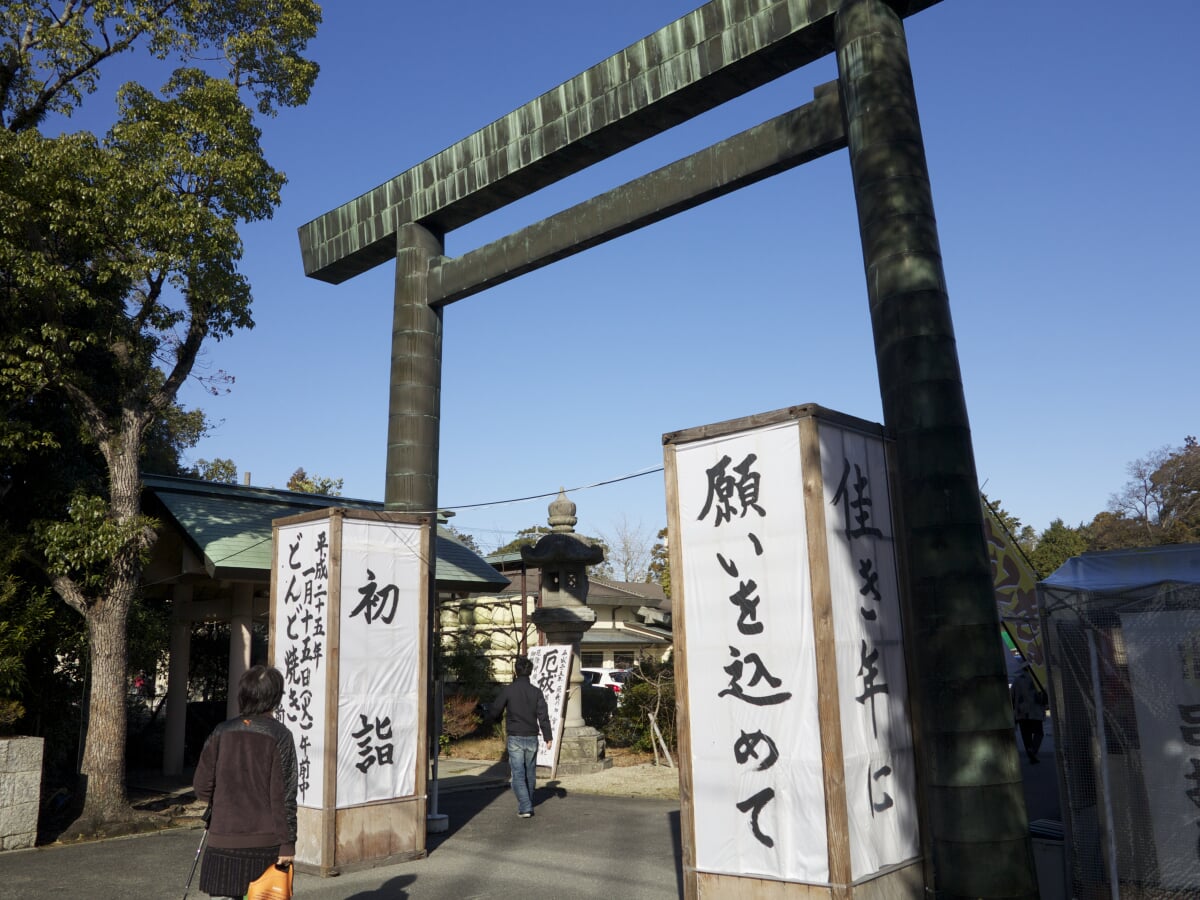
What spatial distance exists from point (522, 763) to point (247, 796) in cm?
652

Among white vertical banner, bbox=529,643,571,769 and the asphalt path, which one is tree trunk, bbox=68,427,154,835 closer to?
the asphalt path

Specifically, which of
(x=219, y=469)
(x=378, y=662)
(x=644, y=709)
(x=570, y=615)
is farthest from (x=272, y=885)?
(x=219, y=469)

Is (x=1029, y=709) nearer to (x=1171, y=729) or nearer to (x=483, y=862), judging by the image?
(x=1171, y=729)

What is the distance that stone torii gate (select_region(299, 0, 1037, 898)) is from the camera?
234 inches

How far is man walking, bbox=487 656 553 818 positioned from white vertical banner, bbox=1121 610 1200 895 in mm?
6864

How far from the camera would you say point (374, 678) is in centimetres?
851

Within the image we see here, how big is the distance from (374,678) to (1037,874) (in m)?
5.60

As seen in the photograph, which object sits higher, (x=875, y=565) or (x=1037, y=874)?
(x=875, y=565)

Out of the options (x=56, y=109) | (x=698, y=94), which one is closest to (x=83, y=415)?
(x=56, y=109)

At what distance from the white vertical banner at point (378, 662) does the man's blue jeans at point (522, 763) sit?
2.42 metres

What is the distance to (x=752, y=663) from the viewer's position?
18.5 ft

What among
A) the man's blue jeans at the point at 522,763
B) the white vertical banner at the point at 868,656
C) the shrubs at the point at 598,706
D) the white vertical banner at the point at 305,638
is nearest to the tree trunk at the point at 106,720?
the white vertical banner at the point at 305,638

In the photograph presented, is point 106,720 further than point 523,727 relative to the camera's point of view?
No

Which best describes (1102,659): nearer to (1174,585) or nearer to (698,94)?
(1174,585)
